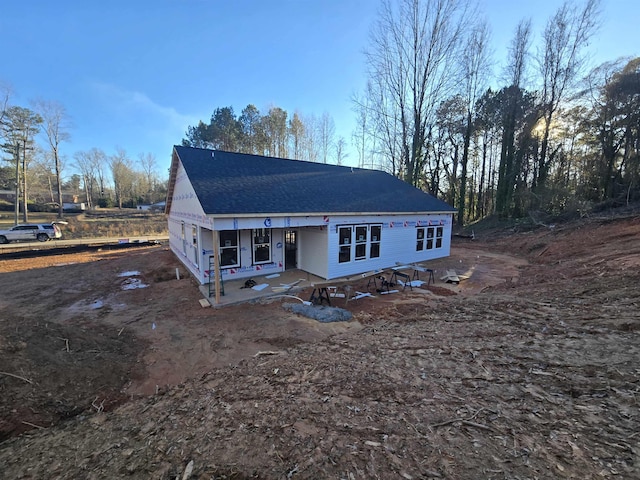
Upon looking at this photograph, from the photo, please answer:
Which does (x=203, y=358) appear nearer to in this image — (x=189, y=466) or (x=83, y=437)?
(x=83, y=437)

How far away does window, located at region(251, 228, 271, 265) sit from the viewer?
11.7 metres

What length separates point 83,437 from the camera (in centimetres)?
328

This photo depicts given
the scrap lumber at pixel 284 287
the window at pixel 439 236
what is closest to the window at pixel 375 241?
the scrap lumber at pixel 284 287

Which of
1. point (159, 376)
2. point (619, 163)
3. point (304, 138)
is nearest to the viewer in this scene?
point (159, 376)

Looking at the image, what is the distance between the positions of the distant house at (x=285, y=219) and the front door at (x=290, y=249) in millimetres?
46

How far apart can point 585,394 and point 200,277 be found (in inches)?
429

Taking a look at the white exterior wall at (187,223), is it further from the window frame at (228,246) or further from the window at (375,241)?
the window at (375,241)

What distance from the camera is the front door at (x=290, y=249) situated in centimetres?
1262

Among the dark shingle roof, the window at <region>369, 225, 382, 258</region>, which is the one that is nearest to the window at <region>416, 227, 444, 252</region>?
the dark shingle roof

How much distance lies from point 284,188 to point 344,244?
3.44 m

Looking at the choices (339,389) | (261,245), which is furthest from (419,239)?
(339,389)

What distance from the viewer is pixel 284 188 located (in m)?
11.8

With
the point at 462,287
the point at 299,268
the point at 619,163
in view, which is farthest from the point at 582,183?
the point at 299,268

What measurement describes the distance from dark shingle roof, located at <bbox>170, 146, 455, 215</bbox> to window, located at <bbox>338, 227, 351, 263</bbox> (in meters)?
0.85
